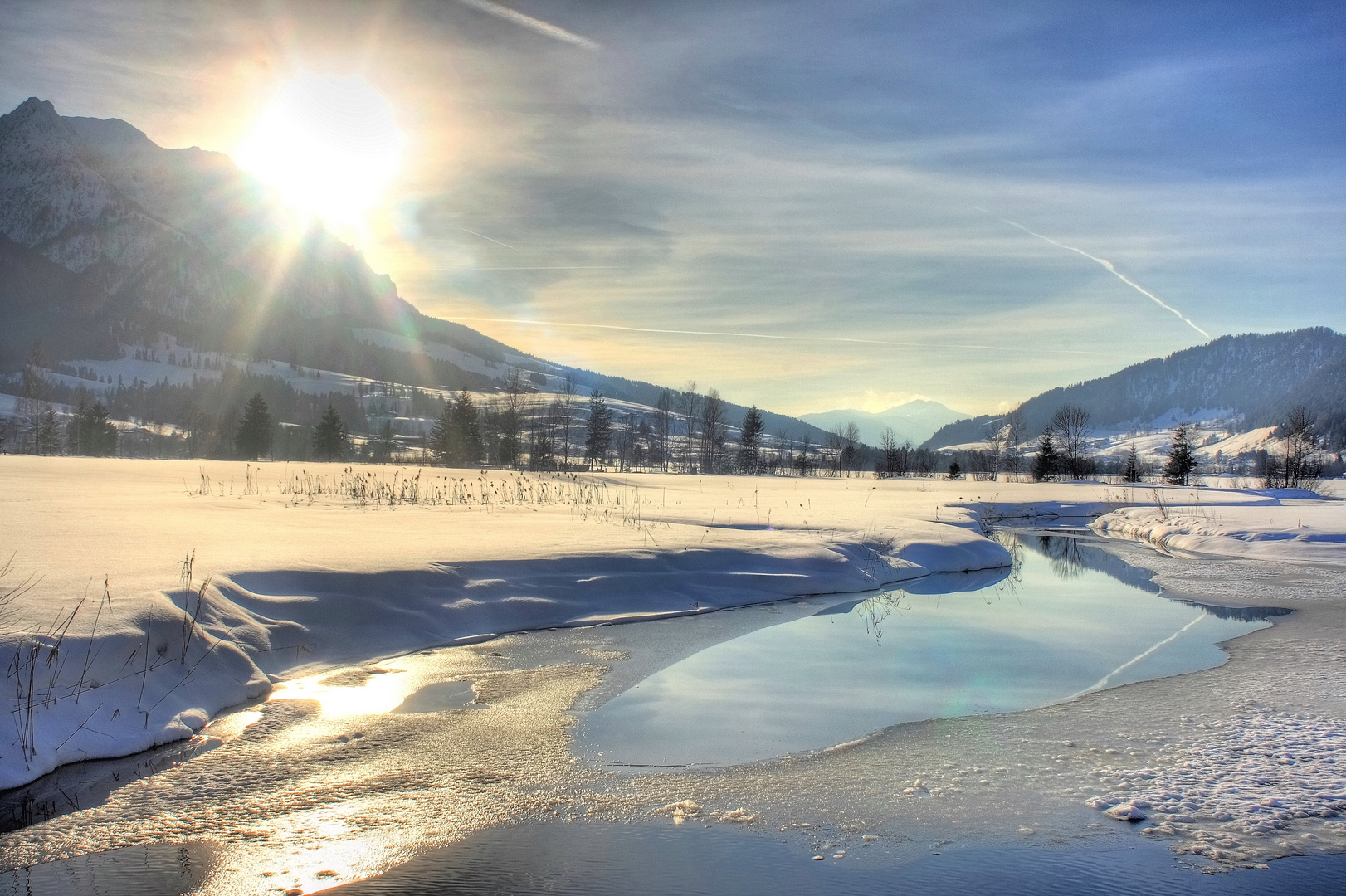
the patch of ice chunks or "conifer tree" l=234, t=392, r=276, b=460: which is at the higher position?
"conifer tree" l=234, t=392, r=276, b=460

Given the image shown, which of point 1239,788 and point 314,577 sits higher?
point 314,577

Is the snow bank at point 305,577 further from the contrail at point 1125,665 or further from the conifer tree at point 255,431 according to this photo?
the conifer tree at point 255,431

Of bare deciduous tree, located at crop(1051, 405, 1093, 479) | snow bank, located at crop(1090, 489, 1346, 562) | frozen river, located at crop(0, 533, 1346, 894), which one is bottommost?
frozen river, located at crop(0, 533, 1346, 894)

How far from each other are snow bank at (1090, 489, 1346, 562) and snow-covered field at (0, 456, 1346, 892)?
620cm

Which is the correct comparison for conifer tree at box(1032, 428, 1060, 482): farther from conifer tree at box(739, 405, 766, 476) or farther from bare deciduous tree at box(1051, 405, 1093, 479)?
conifer tree at box(739, 405, 766, 476)

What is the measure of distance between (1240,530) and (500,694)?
26.2 m

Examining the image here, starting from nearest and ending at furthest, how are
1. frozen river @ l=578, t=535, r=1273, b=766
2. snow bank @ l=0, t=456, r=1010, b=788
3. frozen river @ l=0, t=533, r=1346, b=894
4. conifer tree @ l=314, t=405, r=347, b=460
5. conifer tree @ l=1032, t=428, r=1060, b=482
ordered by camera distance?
frozen river @ l=0, t=533, r=1346, b=894, snow bank @ l=0, t=456, r=1010, b=788, frozen river @ l=578, t=535, r=1273, b=766, conifer tree @ l=314, t=405, r=347, b=460, conifer tree @ l=1032, t=428, r=1060, b=482

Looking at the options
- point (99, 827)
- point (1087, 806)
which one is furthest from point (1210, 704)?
point (99, 827)

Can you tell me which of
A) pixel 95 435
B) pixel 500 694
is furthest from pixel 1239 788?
pixel 95 435

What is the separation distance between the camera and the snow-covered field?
5.27 meters

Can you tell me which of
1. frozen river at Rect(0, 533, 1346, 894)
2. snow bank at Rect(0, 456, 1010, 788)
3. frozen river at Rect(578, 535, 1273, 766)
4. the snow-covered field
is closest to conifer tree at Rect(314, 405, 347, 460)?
snow bank at Rect(0, 456, 1010, 788)

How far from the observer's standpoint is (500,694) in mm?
7730

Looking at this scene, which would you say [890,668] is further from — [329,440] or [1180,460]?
[1180,460]

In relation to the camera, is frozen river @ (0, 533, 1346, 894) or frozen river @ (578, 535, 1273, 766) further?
frozen river @ (578, 535, 1273, 766)
